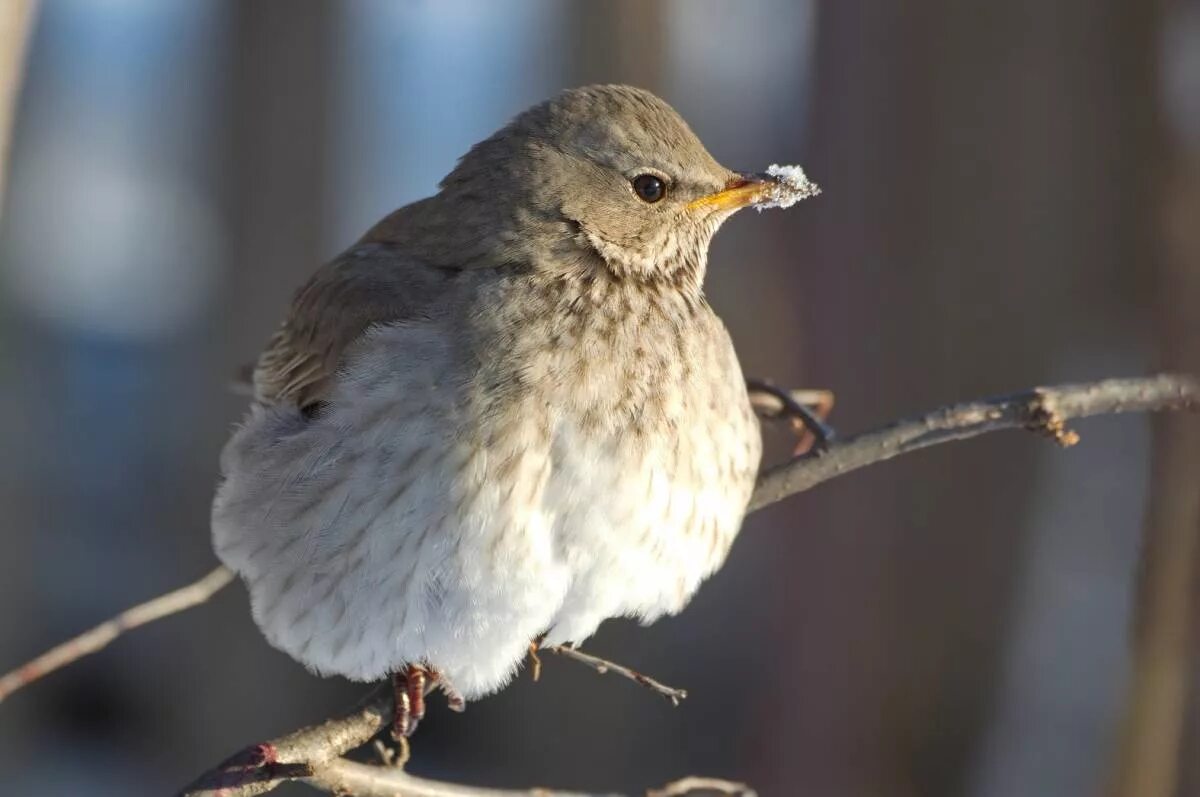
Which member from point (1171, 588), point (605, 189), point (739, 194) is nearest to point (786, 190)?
point (739, 194)

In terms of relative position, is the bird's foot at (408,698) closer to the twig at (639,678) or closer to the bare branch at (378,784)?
the bare branch at (378,784)

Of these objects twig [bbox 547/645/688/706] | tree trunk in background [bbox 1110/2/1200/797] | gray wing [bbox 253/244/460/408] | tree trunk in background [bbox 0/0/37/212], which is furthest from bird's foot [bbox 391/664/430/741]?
tree trunk in background [bbox 1110/2/1200/797]

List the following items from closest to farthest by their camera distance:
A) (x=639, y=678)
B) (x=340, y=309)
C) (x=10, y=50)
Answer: (x=10, y=50) < (x=639, y=678) < (x=340, y=309)

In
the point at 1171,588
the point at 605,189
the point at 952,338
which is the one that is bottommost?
the point at 1171,588

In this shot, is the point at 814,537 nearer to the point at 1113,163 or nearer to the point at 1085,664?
the point at 1085,664

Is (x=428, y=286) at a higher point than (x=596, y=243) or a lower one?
lower

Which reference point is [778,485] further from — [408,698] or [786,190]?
[408,698]

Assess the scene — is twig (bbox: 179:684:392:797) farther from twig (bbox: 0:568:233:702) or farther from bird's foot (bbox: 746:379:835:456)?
bird's foot (bbox: 746:379:835:456)

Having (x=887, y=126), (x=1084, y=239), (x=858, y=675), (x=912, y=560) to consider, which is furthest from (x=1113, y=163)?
(x=858, y=675)
